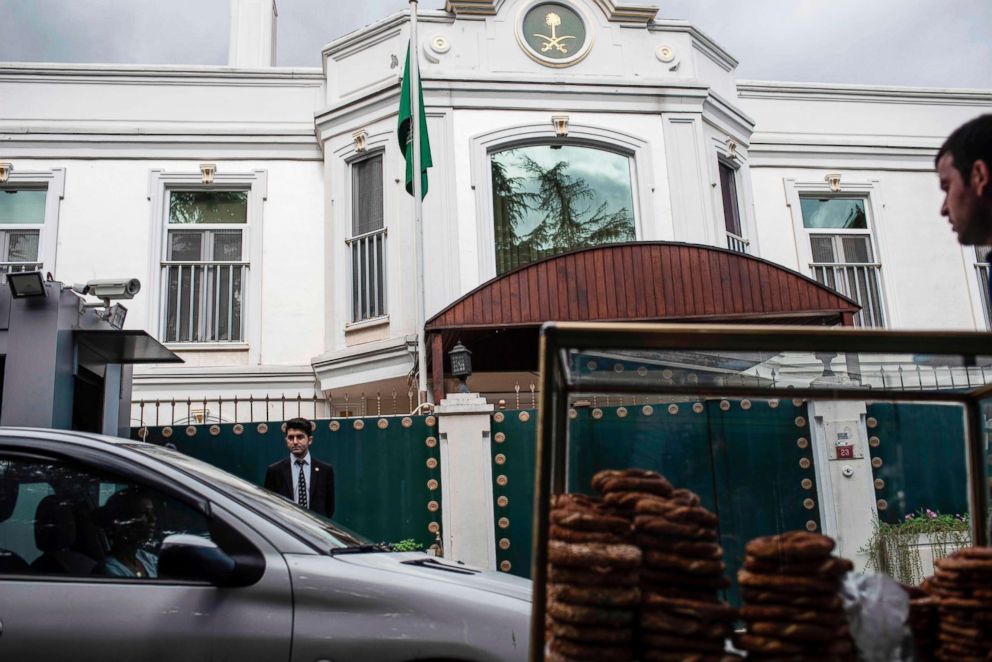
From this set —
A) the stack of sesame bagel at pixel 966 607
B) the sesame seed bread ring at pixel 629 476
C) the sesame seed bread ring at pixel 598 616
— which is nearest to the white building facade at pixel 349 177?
the sesame seed bread ring at pixel 629 476

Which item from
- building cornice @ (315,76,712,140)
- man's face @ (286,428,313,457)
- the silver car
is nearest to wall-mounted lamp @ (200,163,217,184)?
building cornice @ (315,76,712,140)

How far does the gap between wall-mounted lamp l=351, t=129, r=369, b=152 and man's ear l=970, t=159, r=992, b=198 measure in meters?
11.6

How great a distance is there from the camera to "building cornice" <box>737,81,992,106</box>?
51.7 feet

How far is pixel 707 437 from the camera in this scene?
286cm

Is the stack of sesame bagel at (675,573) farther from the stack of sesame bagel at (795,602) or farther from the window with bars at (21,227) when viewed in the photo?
the window with bars at (21,227)

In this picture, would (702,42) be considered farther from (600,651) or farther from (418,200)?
(600,651)

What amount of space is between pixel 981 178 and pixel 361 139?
11.6m

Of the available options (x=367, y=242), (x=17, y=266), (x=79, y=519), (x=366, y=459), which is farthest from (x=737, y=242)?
(x=79, y=519)

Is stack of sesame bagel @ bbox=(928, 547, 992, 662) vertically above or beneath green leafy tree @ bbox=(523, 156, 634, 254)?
beneath

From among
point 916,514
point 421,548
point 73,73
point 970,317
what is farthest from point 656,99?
point 916,514

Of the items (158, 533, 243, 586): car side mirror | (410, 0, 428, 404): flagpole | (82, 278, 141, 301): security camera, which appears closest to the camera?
(158, 533, 243, 586): car side mirror

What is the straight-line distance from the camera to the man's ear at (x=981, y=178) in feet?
8.22

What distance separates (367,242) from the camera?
43.6ft

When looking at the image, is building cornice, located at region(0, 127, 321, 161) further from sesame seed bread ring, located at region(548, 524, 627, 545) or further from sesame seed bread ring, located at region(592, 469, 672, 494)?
sesame seed bread ring, located at region(548, 524, 627, 545)
